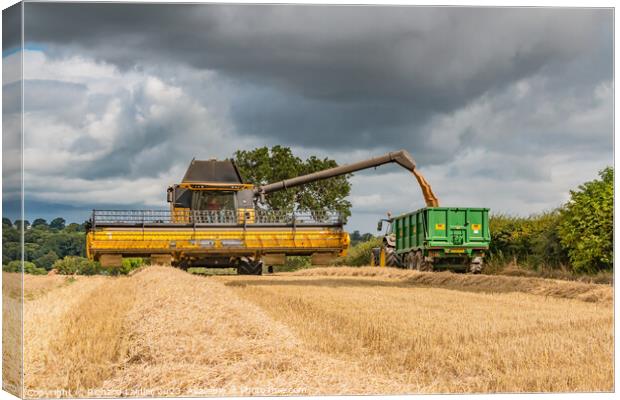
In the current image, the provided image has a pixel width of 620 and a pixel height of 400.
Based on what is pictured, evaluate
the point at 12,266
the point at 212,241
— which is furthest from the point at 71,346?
the point at 212,241

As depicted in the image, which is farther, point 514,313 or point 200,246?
point 200,246

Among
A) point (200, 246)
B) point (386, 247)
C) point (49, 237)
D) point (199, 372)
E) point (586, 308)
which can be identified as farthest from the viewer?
point (386, 247)

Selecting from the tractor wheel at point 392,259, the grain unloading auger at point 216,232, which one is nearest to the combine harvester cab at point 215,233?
the grain unloading auger at point 216,232

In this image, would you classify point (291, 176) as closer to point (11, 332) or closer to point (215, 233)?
point (215, 233)

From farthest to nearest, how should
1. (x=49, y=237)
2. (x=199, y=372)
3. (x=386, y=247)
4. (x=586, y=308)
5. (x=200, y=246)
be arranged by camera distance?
(x=386, y=247) < (x=200, y=246) < (x=586, y=308) < (x=49, y=237) < (x=199, y=372)

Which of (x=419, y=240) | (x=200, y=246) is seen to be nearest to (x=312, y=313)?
(x=200, y=246)

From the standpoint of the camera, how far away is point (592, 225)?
20484mm

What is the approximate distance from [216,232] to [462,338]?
12.8 m

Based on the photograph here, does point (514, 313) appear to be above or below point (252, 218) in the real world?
below

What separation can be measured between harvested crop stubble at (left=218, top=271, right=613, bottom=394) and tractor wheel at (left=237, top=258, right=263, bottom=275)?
6291 mm

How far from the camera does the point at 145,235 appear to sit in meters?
21.0

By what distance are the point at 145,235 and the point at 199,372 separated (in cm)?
1491

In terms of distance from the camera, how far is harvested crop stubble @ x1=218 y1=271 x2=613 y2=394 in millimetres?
7000

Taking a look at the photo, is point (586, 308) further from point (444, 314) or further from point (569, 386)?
point (569, 386)
